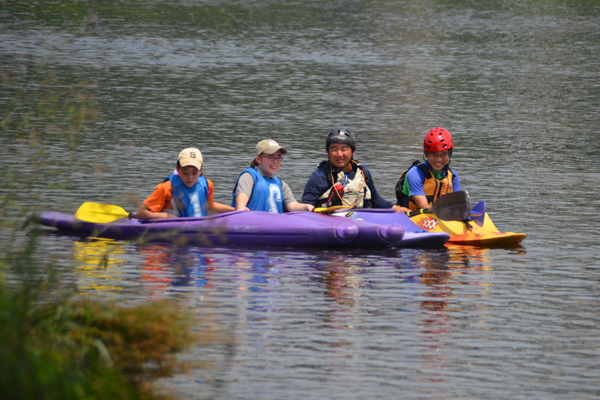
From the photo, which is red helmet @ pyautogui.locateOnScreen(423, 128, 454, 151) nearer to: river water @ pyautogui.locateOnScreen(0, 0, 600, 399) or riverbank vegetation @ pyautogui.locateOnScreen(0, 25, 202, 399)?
river water @ pyautogui.locateOnScreen(0, 0, 600, 399)

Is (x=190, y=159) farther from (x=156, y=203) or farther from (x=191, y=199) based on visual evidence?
(x=156, y=203)

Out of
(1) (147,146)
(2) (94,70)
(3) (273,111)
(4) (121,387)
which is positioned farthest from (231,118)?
(4) (121,387)

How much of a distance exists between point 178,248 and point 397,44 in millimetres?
31544

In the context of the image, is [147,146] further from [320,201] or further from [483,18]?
[483,18]

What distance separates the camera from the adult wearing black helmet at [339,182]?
1078cm

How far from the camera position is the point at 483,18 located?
51.8 meters

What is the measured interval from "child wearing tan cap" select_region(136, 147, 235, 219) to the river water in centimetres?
45

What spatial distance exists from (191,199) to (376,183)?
487 centimetres

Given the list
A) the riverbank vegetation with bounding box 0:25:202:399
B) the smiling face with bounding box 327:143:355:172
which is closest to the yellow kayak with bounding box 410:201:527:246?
the smiling face with bounding box 327:143:355:172

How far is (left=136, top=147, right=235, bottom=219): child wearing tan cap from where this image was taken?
1005cm

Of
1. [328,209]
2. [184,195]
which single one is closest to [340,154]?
[328,209]

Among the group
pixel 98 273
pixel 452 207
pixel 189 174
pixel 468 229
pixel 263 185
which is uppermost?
pixel 189 174

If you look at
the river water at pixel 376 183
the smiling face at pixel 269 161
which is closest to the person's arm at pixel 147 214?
the river water at pixel 376 183

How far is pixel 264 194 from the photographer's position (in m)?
10.6
